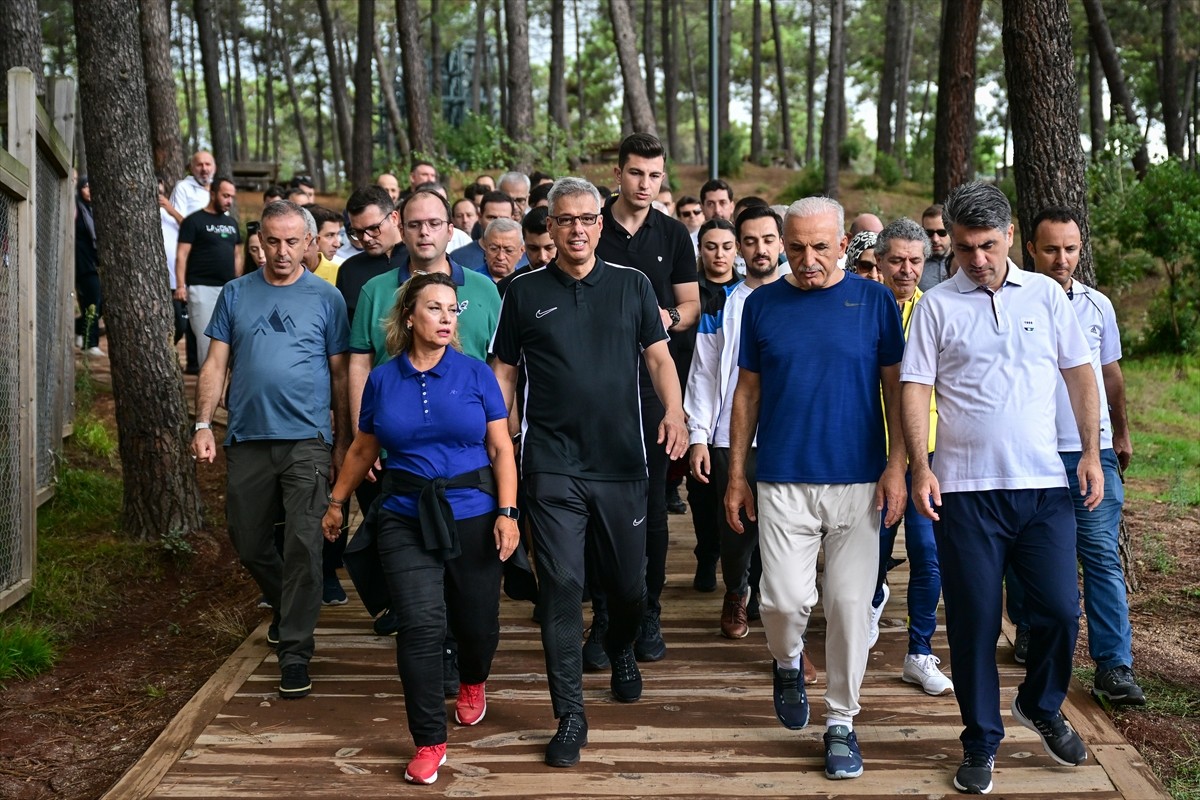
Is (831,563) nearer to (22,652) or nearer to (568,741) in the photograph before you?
(568,741)

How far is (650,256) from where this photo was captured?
6363 mm

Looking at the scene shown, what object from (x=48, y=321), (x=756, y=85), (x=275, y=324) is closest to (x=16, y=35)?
(x=48, y=321)

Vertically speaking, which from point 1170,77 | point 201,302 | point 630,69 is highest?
point 1170,77

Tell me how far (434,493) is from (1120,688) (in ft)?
10.4

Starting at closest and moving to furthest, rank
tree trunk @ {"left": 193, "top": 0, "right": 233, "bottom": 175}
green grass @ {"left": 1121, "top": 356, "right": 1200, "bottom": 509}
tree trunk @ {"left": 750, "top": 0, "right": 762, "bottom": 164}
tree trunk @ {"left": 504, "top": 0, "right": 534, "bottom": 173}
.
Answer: green grass @ {"left": 1121, "top": 356, "right": 1200, "bottom": 509} → tree trunk @ {"left": 504, "top": 0, "right": 534, "bottom": 173} → tree trunk @ {"left": 193, "top": 0, "right": 233, "bottom": 175} → tree trunk @ {"left": 750, "top": 0, "right": 762, "bottom": 164}

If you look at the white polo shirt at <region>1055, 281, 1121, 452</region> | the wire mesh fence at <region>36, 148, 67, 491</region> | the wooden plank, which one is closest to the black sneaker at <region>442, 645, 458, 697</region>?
the wooden plank

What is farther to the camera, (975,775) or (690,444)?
(690,444)

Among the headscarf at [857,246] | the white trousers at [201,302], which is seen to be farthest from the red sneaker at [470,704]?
the white trousers at [201,302]

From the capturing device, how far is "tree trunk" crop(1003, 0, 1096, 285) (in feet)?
24.6

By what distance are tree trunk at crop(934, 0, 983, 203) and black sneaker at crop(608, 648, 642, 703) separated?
10957 mm

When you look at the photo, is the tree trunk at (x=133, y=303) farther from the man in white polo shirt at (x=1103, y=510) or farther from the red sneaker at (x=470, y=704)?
the man in white polo shirt at (x=1103, y=510)

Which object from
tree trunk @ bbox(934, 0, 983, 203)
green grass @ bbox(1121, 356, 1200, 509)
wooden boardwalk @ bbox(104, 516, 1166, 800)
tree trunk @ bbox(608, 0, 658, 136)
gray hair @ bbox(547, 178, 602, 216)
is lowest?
wooden boardwalk @ bbox(104, 516, 1166, 800)

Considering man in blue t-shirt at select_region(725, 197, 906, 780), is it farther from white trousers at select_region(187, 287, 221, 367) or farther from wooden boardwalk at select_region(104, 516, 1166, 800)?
white trousers at select_region(187, 287, 221, 367)

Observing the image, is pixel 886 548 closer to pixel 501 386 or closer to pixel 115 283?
pixel 501 386
